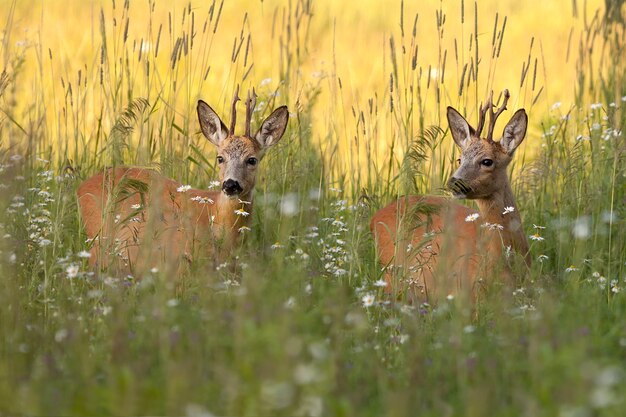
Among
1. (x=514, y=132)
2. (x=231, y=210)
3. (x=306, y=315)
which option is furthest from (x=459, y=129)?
(x=306, y=315)

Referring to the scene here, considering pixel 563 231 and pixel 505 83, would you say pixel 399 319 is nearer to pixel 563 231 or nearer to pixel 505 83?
pixel 563 231

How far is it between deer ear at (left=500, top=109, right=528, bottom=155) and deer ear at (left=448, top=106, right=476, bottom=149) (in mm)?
180

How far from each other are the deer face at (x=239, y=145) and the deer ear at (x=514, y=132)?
1170 millimetres

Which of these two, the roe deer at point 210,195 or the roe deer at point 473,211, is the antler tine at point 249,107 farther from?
the roe deer at point 473,211

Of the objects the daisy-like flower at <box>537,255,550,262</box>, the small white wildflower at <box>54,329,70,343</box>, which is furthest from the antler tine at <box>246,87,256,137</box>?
the small white wildflower at <box>54,329,70,343</box>

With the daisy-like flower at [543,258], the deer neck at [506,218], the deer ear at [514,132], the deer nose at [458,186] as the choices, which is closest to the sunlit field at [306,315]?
the daisy-like flower at [543,258]

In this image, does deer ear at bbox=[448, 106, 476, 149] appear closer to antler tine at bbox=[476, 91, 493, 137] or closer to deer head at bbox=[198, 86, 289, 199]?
A: antler tine at bbox=[476, 91, 493, 137]

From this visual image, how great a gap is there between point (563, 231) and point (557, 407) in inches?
116

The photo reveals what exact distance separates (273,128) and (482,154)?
3.87 ft

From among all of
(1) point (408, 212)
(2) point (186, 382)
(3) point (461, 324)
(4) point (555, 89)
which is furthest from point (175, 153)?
(4) point (555, 89)

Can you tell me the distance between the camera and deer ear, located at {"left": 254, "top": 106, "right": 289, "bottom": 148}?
6637 mm

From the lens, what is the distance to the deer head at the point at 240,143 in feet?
20.5

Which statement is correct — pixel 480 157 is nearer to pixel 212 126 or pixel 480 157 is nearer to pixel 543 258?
pixel 543 258

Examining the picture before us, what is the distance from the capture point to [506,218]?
20.1 feet
